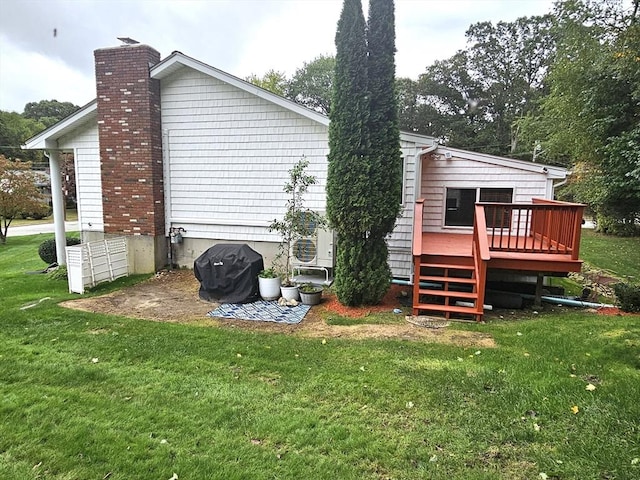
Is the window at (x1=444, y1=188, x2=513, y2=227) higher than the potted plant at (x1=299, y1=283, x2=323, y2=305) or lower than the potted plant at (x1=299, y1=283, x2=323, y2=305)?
higher

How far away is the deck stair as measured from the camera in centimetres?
612

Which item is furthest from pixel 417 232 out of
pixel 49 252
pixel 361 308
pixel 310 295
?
pixel 49 252

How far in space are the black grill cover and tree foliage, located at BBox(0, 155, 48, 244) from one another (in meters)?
15.9

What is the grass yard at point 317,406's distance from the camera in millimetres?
2598

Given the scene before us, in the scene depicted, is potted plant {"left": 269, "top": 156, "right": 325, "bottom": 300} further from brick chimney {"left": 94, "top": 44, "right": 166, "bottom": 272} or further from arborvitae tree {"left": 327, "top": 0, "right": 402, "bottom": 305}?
brick chimney {"left": 94, "top": 44, "right": 166, "bottom": 272}

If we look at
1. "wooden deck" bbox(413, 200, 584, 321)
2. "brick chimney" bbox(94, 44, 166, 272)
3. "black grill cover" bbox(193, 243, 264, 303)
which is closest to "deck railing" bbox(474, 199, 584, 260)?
"wooden deck" bbox(413, 200, 584, 321)

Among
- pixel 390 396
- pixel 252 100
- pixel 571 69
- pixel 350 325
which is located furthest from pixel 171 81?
pixel 571 69

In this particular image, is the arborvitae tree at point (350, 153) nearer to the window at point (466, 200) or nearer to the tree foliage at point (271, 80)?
the window at point (466, 200)

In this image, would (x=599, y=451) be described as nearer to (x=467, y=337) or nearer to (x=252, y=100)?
(x=467, y=337)

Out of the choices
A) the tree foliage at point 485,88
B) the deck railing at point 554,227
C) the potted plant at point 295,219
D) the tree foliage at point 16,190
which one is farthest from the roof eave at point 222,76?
the tree foliage at point 485,88

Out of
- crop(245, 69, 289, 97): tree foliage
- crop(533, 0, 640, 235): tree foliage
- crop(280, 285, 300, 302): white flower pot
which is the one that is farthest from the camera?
crop(245, 69, 289, 97): tree foliage

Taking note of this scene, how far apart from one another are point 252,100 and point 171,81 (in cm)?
207

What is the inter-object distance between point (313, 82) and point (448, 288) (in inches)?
1344

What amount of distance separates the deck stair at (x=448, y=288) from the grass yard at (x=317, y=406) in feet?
2.80
